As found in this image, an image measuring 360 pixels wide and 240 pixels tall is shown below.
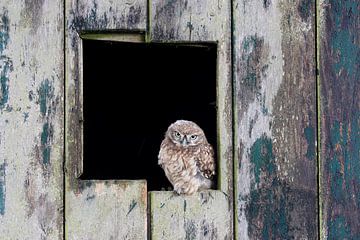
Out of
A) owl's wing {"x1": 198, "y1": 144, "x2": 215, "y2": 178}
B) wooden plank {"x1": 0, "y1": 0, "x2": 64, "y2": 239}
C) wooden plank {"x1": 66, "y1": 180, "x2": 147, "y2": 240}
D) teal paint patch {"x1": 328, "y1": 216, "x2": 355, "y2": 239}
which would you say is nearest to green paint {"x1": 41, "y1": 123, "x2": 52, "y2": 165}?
wooden plank {"x1": 0, "y1": 0, "x2": 64, "y2": 239}

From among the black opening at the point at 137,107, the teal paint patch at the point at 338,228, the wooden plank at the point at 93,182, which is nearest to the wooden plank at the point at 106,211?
the wooden plank at the point at 93,182

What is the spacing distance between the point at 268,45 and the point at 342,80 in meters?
0.27

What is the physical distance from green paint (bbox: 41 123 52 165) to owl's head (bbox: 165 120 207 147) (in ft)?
2.91

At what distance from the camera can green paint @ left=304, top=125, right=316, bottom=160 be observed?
9.53ft

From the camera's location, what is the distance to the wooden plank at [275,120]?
9.48ft

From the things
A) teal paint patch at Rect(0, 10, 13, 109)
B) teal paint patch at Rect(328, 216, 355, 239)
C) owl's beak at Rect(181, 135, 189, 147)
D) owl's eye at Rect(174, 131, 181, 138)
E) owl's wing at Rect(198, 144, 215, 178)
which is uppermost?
teal paint patch at Rect(0, 10, 13, 109)

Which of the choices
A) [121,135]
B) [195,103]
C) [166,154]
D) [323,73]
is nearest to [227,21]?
[323,73]

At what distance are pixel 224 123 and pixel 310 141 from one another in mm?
287

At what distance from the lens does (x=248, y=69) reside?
291 centimetres

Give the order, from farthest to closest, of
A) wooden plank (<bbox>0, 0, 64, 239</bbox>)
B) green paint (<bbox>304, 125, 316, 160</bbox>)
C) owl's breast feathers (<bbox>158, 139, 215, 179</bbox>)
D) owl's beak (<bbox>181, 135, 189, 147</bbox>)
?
owl's beak (<bbox>181, 135, 189, 147</bbox>) < owl's breast feathers (<bbox>158, 139, 215, 179</bbox>) < green paint (<bbox>304, 125, 316, 160</bbox>) < wooden plank (<bbox>0, 0, 64, 239</bbox>)

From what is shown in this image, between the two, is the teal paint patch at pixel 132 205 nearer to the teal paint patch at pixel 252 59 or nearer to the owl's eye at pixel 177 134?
the teal paint patch at pixel 252 59

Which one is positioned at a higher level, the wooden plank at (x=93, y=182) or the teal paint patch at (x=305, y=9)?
the teal paint patch at (x=305, y=9)

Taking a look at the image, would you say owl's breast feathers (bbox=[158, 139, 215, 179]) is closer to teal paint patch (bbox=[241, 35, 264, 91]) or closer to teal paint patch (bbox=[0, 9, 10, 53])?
teal paint patch (bbox=[241, 35, 264, 91])

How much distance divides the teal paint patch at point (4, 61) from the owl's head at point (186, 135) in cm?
98
